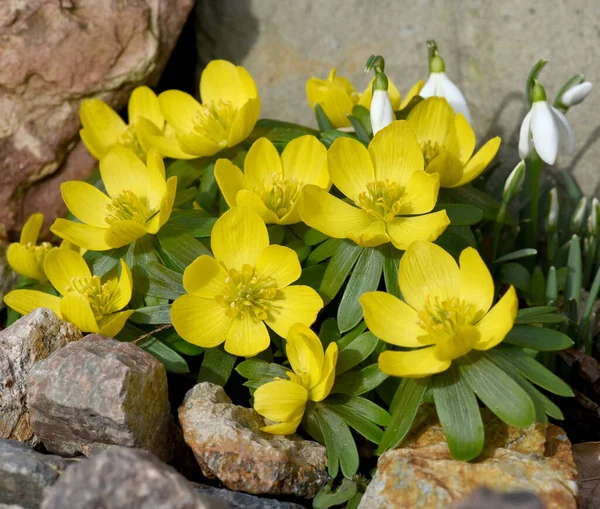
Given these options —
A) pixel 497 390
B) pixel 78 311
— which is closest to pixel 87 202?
pixel 78 311

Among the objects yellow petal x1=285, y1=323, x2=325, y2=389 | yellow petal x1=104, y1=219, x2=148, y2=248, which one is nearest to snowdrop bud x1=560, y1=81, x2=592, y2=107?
yellow petal x1=285, y1=323, x2=325, y2=389

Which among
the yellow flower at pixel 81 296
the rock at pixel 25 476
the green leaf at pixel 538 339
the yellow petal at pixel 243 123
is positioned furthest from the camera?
the yellow petal at pixel 243 123

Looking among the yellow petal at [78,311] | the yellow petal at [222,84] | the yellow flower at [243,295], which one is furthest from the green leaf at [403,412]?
the yellow petal at [222,84]

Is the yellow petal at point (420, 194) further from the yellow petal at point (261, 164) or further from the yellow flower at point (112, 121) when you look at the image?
the yellow flower at point (112, 121)

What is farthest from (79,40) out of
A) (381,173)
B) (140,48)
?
(381,173)

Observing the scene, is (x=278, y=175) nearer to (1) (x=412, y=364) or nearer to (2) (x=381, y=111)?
(2) (x=381, y=111)

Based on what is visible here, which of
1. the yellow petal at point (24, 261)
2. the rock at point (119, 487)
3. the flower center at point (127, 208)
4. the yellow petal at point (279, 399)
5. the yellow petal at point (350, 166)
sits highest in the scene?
the yellow petal at point (350, 166)

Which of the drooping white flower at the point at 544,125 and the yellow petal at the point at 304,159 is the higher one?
the drooping white flower at the point at 544,125
